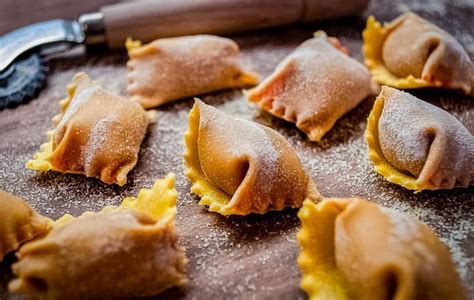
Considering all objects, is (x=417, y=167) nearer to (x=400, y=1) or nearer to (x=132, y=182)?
(x=132, y=182)

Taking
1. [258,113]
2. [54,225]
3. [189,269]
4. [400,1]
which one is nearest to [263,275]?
[189,269]

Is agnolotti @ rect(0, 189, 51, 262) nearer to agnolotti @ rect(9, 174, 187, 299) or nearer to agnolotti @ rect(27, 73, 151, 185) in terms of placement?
agnolotti @ rect(9, 174, 187, 299)

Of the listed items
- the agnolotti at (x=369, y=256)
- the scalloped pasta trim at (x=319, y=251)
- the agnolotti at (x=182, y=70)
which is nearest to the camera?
the agnolotti at (x=369, y=256)

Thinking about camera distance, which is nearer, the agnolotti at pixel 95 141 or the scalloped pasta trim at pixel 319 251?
the scalloped pasta trim at pixel 319 251

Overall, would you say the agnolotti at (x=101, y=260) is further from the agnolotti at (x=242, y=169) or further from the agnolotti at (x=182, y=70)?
the agnolotti at (x=182, y=70)

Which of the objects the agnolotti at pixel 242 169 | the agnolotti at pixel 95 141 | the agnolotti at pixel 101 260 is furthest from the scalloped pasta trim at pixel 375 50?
the agnolotti at pixel 101 260

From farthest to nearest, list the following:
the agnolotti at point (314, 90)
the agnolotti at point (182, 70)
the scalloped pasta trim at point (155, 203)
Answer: the agnolotti at point (182, 70) → the agnolotti at point (314, 90) → the scalloped pasta trim at point (155, 203)
